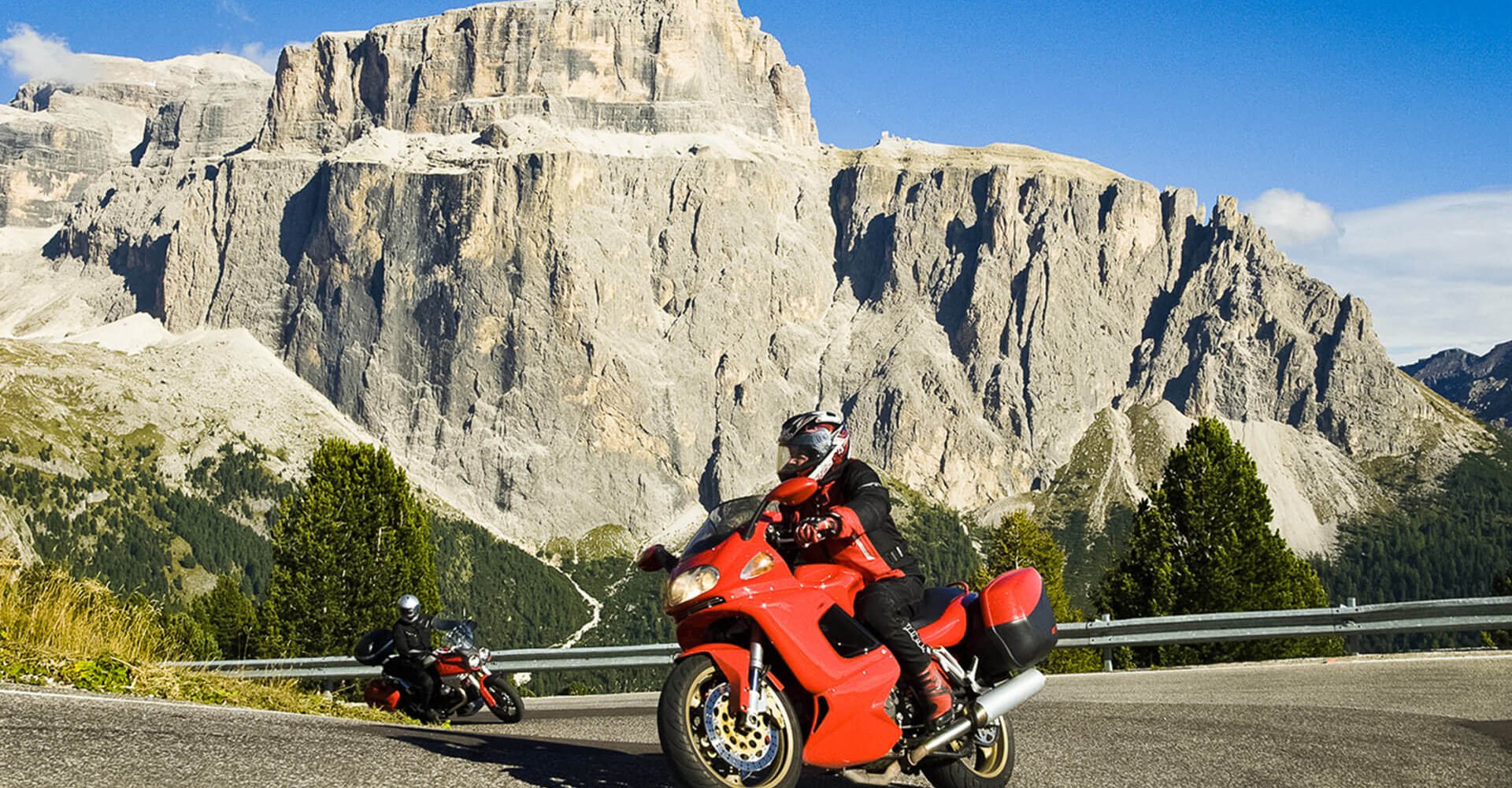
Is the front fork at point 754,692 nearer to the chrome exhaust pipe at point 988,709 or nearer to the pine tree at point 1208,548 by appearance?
the chrome exhaust pipe at point 988,709

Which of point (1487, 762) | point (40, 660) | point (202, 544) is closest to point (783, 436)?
point (1487, 762)

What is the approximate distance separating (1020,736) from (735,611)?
5.05 metres

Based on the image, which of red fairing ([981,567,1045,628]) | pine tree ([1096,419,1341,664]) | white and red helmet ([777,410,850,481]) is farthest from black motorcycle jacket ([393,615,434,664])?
pine tree ([1096,419,1341,664])

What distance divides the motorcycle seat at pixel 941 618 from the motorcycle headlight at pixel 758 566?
3.79 feet

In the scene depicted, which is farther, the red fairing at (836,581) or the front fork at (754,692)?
the red fairing at (836,581)

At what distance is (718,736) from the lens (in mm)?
6734

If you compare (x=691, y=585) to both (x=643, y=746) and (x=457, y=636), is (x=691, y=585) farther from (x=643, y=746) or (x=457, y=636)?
(x=457, y=636)

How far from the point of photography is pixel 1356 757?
938 centimetres

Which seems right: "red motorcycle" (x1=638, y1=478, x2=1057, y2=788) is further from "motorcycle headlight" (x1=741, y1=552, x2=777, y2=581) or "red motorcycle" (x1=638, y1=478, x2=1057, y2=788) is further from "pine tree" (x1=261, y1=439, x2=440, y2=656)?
"pine tree" (x1=261, y1=439, x2=440, y2=656)

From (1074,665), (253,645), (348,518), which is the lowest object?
(1074,665)

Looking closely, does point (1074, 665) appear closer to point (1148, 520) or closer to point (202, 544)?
point (1148, 520)

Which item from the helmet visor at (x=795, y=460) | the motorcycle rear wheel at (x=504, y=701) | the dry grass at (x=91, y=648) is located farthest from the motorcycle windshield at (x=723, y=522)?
the motorcycle rear wheel at (x=504, y=701)

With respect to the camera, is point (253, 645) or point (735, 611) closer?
point (735, 611)

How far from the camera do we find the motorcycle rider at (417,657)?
17.3 metres
